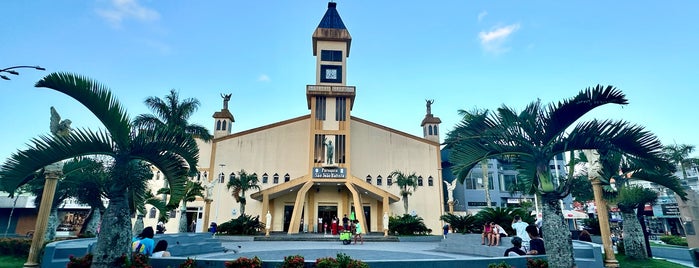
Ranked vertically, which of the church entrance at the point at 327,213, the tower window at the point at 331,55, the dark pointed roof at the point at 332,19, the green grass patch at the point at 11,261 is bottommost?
the green grass patch at the point at 11,261

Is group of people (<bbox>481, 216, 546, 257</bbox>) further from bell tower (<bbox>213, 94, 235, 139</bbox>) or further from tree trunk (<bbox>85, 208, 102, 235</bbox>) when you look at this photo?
Answer: bell tower (<bbox>213, 94, 235, 139</bbox>)

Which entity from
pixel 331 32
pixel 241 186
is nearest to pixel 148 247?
pixel 241 186

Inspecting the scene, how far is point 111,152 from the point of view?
6355 mm

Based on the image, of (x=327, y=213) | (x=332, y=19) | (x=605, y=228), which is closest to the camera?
(x=605, y=228)

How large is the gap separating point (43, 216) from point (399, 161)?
26.0m

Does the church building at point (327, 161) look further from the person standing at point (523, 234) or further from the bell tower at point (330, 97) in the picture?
the person standing at point (523, 234)

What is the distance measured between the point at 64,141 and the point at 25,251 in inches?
385

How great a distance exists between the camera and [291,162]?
29.2 meters

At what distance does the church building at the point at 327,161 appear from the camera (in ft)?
89.2

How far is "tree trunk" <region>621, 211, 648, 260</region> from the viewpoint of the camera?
39.0 feet

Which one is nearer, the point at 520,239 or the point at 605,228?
the point at 605,228

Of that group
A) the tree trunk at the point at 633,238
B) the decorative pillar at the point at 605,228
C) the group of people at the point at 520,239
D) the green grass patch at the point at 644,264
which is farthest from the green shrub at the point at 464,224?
the decorative pillar at the point at 605,228

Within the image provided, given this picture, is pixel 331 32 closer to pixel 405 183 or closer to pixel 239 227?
pixel 405 183

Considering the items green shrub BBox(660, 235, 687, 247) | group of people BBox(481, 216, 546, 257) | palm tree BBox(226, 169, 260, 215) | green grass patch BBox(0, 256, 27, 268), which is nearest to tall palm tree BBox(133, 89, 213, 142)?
palm tree BBox(226, 169, 260, 215)
